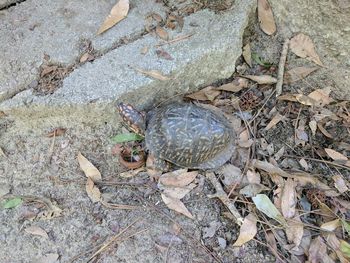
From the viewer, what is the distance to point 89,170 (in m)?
2.46

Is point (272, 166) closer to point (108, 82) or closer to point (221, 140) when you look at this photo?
point (221, 140)

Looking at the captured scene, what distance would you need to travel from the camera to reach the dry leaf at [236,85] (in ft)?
9.06

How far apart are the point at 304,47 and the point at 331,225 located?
117cm

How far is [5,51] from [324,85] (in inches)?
82.7

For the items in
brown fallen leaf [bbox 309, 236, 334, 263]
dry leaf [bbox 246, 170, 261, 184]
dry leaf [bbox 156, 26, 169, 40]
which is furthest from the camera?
dry leaf [bbox 156, 26, 169, 40]

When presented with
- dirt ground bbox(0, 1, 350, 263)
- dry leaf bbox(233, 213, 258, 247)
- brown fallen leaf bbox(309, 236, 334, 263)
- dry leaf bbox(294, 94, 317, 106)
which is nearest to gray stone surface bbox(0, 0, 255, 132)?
dirt ground bbox(0, 1, 350, 263)

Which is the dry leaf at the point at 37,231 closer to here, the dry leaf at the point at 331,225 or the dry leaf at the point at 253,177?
the dry leaf at the point at 253,177

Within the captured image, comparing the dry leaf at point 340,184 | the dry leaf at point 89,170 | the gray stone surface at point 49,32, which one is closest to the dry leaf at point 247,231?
the dry leaf at point 340,184

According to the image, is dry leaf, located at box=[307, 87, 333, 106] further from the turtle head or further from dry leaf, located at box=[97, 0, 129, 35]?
dry leaf, located at box=[97, 0, 129, 35]

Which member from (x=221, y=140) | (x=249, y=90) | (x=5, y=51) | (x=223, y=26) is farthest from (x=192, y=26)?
(x=5, y=51)

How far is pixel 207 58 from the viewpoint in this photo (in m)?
2.63

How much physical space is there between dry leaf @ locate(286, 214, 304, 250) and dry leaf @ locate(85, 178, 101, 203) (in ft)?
3.59

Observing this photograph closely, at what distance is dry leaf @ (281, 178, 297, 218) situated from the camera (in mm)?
2344

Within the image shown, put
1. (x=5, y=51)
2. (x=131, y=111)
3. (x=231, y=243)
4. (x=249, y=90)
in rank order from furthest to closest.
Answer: (x=249, y=90)
(x=5, y=51)
(x=131, y=111)
(x=231, y=243)
